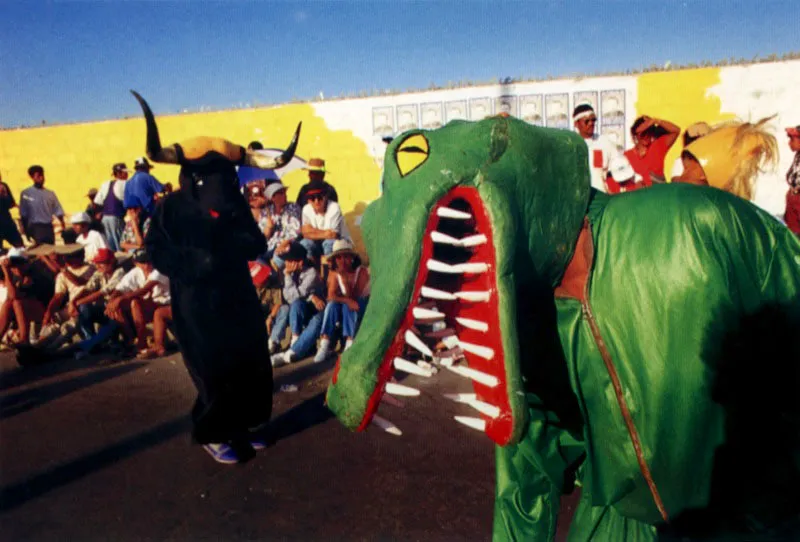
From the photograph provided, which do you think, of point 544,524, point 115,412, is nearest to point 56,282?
point 115,412

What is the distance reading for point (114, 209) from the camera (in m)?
8.96

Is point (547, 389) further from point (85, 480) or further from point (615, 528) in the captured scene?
point (85, 480)

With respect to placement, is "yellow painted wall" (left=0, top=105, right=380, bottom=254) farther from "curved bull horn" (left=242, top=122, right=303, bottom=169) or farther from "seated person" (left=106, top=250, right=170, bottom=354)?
"curved bull horn" (left=242, top=122, right=303, bottom=169)

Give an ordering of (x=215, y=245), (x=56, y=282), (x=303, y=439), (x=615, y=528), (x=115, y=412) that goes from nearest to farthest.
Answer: (x=615, y=528)
(x=215, y=245)
(x=303, y=439)
(x=115, y=412)
(x=56, y=282)

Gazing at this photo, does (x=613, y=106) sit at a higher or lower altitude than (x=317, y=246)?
higher

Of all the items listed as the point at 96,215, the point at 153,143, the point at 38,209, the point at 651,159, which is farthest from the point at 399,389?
the point at 38,209

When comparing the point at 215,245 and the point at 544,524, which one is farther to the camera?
the point at 215,245

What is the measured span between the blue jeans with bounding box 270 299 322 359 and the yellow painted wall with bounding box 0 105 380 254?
147 inches

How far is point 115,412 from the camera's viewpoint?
16.2ft

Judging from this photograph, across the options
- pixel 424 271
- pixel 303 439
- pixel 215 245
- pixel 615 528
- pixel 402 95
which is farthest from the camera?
pixel 402 95

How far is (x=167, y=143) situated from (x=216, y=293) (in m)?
8.45

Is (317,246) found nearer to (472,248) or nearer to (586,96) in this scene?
(586,96)

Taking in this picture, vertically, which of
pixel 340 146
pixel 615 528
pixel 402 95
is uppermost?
pixel 402 95

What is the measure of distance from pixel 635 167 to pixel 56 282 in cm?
606
